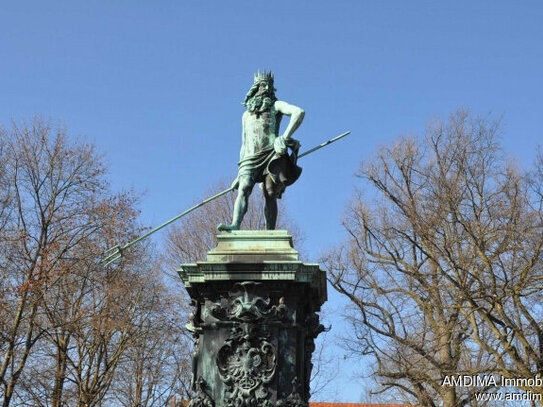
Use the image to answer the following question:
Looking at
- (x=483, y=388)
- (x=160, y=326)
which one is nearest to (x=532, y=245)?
(x=483, y=388)

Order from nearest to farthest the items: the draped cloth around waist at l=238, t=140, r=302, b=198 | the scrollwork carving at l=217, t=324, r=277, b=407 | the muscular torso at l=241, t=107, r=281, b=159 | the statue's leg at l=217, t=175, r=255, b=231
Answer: the scrollwork carving at l=217, t=324, r=277, b=407
the statue's leg at l=217, t=175, r=255, b=231
the draped cloth around waist at l=238, t=140, r=302, b=198
the muscular torso at l=241, t=107, r=281, b=159

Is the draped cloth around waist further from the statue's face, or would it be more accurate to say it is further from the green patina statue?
the statue's face

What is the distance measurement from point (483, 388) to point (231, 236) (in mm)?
13049

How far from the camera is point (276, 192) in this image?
9.47 m

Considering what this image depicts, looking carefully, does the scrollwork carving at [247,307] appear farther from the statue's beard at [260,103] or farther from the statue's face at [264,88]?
the statue's face at [264,88]

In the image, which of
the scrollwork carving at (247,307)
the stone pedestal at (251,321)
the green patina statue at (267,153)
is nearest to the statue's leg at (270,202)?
the green patina statue at (267,153)

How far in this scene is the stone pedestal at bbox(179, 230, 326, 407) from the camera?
827 centimetres

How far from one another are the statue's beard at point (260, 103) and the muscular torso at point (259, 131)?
5 centimetres

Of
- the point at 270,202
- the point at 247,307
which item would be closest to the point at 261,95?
the point at 270,202

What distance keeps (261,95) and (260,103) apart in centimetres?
12

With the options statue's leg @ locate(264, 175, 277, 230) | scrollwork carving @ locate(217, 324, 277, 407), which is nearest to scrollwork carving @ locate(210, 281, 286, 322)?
scrollwork carving @ locate(217, 324, 277, 407)

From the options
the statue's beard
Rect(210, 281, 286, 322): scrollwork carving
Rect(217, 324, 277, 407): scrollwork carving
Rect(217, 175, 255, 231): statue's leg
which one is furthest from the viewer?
the statue's beard

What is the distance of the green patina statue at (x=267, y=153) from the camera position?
9.36m

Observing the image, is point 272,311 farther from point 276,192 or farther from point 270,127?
point 270,127
